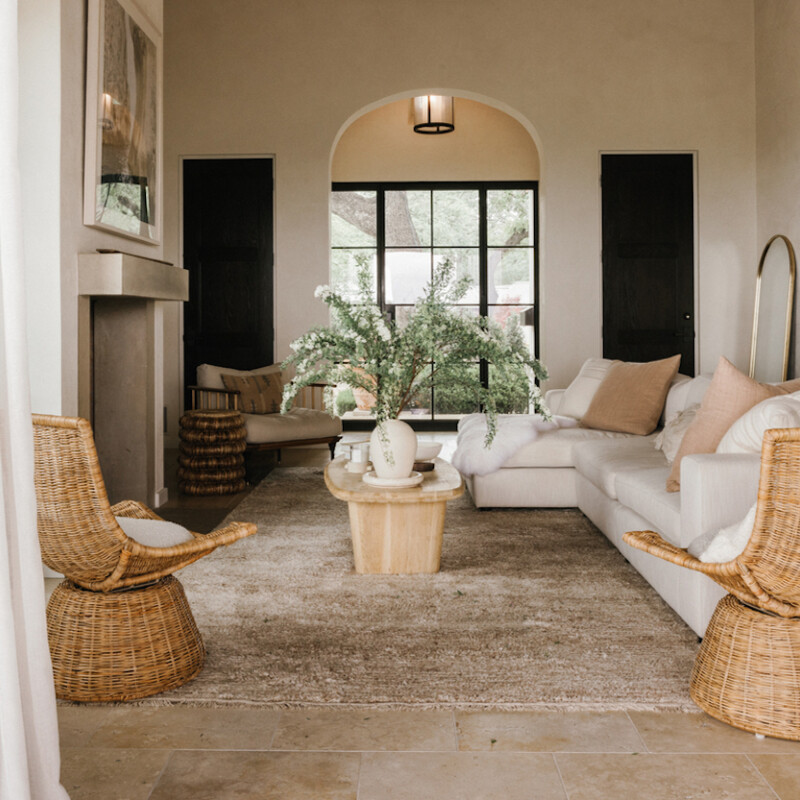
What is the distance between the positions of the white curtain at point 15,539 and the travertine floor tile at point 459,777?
728 millimetres

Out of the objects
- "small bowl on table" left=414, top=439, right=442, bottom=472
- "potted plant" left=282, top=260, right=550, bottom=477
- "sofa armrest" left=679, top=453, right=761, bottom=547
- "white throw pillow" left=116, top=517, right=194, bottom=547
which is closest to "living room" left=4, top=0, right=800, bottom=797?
"small bowl on table" left=414, top=439, right=442, bottom=472

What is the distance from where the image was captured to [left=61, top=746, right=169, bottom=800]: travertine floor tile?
1816 millimetres

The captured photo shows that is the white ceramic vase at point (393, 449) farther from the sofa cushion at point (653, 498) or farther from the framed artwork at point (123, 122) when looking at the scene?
the framed artwork at point (123, 122)

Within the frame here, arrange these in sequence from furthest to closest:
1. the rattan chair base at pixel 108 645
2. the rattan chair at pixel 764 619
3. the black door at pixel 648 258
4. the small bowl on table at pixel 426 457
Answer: the black door at pixel 648 258 → the small bowl on table at pixel 426 457 → the rattan chair base at pixel 108 645 → the rattan chair at pixel 764 619

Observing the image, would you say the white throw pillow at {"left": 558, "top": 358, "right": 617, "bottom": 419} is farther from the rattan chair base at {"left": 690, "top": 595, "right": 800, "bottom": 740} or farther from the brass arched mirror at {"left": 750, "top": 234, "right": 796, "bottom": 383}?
the rattan chair base at {"left": 690, "top": 595, "right": 800, "bottom": 740}

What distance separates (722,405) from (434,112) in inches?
227

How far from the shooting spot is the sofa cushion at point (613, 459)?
3.75 meters

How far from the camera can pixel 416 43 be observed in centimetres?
721

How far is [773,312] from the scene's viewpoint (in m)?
6.81

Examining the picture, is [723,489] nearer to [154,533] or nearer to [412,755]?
[412,755]

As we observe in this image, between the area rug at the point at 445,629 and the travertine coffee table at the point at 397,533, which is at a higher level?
the travertine coffee table at the point at 397,533

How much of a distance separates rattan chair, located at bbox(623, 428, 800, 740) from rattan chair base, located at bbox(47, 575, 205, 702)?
1.43 meters

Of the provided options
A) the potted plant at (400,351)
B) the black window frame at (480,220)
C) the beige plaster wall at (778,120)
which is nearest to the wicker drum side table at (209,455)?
the potted plant at (400,351)

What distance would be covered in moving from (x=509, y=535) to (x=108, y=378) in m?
2.44
